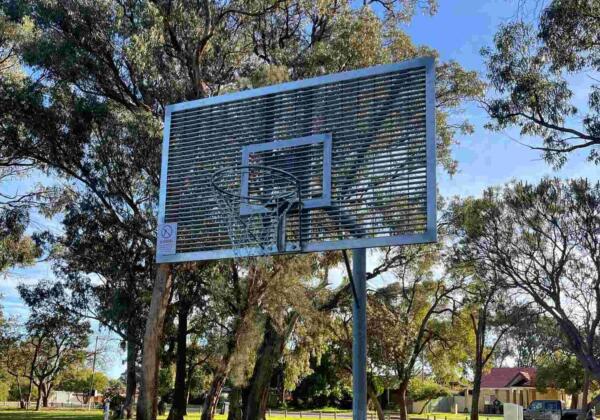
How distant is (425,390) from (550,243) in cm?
3255

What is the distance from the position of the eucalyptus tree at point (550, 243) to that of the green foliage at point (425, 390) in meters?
27.7

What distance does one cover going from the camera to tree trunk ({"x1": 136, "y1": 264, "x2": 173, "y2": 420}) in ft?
59.9

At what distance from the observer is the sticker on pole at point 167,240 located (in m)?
12.4

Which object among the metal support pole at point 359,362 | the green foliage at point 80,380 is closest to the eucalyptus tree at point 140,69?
the metal support pole at point 359,362

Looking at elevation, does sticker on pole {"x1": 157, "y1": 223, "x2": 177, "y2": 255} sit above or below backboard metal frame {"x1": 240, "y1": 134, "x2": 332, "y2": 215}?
below

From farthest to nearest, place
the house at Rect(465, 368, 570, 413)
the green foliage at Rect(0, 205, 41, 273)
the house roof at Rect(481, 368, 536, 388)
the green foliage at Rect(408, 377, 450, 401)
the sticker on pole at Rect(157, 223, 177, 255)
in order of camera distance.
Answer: the house roof at Rect(481, 368, 536, 388) < the house at Rect(465, 368, 570, 413) < the green foliage at Rect(408, 377, 450, 401) < the green foliage at Rect(0, 205, 41, 273) < the sticker on pole at Rect(157, 223, 177, 255)

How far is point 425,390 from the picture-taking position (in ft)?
170

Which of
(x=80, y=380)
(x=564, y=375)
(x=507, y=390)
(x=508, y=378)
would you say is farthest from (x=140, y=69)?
(x=508, y=378)

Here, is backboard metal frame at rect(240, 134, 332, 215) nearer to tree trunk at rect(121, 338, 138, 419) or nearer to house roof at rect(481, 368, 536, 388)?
tree trunk at rect(121, 338, 138, 419)

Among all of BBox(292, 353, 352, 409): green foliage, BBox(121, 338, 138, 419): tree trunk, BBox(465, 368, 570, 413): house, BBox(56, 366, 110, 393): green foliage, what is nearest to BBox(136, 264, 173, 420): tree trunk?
BBox(121, 338, 138, 419): tree trunk

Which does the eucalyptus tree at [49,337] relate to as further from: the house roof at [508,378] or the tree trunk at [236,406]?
the house roof at [508,378]

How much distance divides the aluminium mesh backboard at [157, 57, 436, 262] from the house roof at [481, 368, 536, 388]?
53.4m

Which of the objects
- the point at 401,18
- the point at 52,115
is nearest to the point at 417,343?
the point at 401,18

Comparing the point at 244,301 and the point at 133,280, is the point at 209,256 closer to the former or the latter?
the point at 244,301
